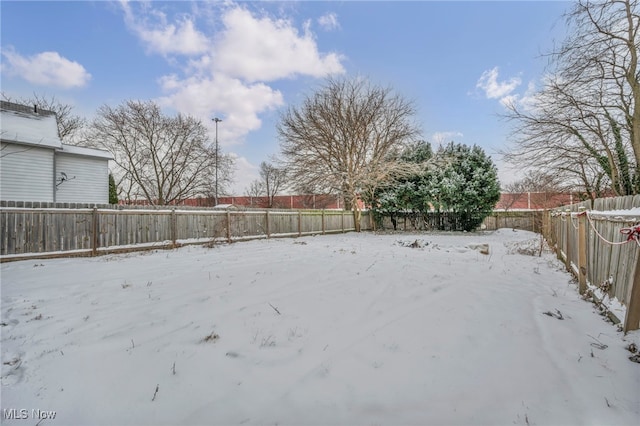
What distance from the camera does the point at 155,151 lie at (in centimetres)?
1969

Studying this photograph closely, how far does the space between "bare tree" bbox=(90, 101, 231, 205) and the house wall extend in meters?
6.93

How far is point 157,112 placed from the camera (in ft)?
62.4

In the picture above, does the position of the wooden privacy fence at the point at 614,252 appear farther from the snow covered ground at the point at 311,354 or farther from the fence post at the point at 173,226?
the fence post at the point at 173,226

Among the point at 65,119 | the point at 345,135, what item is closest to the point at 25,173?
the point at 65,119

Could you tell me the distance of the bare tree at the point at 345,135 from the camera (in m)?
15.4

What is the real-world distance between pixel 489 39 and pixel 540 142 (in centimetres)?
406

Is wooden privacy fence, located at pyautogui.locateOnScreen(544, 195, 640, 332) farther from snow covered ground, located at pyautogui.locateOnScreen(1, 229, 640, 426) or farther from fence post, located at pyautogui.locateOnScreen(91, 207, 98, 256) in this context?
fence post, located at pyautogui.locateOnScreen(91, 207, 98, 256)

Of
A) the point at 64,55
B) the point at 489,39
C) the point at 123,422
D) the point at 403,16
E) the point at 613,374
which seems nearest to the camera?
the point at 123,422

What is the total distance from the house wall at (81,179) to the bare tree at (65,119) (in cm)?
740

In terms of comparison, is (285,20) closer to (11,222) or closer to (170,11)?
(170,11)

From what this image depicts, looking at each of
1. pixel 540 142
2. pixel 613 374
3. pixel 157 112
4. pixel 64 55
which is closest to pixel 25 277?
pixel 613 374

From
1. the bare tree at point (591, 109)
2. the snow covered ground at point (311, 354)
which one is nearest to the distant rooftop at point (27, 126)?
the snow covered ground at point (311, 354)

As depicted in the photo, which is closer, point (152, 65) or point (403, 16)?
point (403, 16)

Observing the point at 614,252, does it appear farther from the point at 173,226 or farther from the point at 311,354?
the point at 173,226
